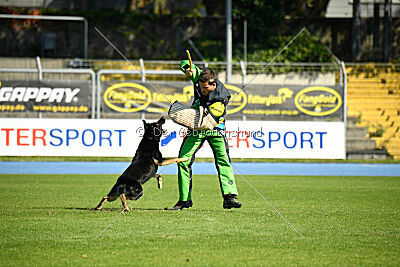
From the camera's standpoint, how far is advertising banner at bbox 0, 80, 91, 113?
63.8ft

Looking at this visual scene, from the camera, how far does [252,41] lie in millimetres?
27375

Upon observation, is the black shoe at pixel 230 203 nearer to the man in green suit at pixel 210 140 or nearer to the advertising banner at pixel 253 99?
the man in green suit at pixel 210 140

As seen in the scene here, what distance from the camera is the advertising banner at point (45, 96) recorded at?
19438 millimetres

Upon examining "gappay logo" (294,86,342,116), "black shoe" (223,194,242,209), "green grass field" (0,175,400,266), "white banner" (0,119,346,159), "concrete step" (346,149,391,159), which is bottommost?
"concrete step" (346,149,391,159)

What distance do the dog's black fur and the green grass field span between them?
297mm

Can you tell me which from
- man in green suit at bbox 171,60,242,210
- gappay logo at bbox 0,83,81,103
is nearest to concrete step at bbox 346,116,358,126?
gappay logo at bbox 0,83,81,103

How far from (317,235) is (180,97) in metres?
13.2

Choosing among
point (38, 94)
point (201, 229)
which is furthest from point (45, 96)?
point (201, 229)

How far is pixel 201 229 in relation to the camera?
7480mm

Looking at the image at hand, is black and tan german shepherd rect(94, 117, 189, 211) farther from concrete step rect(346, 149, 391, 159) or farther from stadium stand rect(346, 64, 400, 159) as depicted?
stadium stand rect(346, 64, 400, 159)

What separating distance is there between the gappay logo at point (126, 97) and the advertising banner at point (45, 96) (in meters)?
0.68

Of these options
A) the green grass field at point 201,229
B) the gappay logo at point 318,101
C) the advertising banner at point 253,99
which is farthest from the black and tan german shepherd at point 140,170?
the gappay logo at point 318,101

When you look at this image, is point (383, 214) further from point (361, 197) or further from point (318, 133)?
point (318, 133)

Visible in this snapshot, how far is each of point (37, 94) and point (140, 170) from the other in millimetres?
11883
